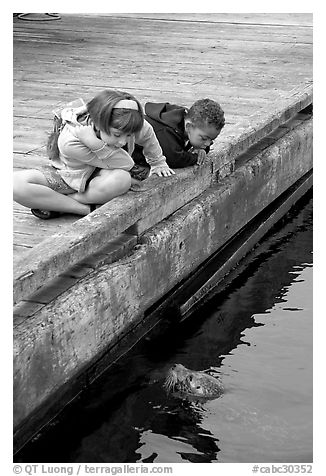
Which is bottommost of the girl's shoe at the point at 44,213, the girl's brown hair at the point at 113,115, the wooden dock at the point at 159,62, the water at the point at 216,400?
the water at the point at 216,400

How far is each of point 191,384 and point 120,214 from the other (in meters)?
1.03

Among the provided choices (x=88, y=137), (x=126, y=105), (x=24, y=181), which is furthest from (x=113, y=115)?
(x=24, y=181)

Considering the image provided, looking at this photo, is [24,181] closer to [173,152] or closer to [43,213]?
[43,213]

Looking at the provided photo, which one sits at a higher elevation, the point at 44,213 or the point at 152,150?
the point at 152,150

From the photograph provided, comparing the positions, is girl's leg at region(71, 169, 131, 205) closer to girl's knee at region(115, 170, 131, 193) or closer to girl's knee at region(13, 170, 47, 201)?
girl's knee at region(115, 170, 131, 193)

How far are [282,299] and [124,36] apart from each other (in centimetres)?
509

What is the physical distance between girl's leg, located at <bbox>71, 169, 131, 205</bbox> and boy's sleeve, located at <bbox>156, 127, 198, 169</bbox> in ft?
1.53

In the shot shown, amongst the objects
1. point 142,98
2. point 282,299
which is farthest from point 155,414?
point 142,98

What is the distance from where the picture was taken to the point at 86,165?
19.5 feet

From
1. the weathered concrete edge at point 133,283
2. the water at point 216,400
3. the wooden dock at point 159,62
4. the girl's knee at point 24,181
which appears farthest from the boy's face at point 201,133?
the water at point 216,400

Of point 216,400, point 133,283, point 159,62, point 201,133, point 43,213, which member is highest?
point 159,62

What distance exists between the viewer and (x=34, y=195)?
19.3 feet

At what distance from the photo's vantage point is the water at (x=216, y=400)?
5273 millimetres

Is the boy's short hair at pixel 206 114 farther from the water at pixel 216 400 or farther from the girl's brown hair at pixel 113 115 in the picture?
the water at pixel 216 400
